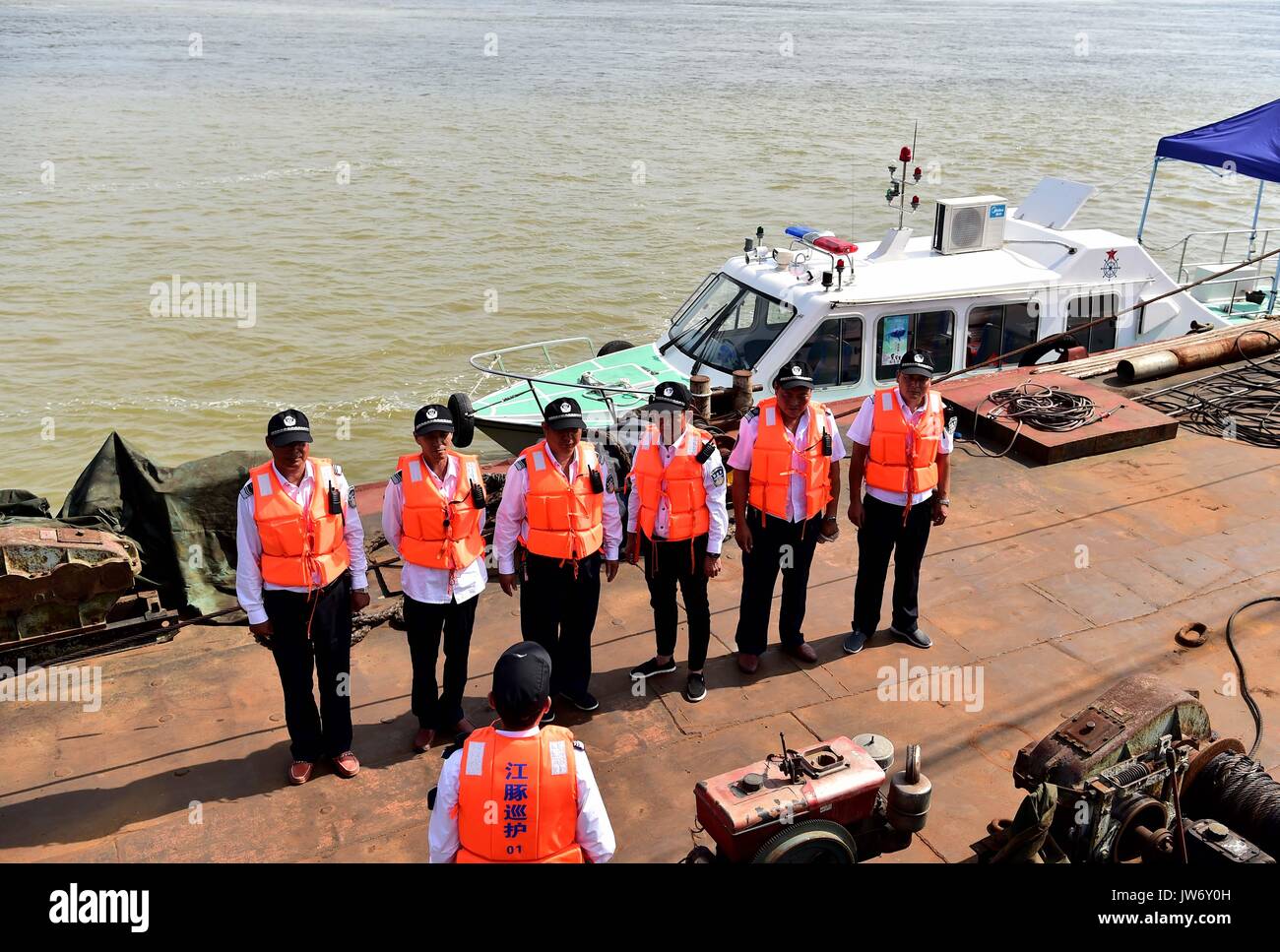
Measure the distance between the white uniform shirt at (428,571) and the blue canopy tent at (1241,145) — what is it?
10.5 metres

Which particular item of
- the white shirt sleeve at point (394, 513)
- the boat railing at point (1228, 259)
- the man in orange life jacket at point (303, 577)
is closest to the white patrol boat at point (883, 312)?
the boat railing at point (1228, 259)

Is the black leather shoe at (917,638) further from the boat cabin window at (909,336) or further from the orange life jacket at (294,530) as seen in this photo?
the boat cabin window at (909,336)

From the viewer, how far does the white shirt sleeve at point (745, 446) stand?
590 cm

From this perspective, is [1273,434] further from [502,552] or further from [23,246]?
[23,246]

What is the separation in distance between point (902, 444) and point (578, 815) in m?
3.33

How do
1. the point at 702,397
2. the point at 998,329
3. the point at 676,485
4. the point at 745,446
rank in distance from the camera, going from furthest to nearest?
1. the point at 998,329
2. the point at 702,397
3. the point at 745,446
4. the point at 676,485

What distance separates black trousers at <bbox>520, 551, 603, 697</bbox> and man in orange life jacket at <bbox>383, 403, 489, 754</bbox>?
29 centimetres

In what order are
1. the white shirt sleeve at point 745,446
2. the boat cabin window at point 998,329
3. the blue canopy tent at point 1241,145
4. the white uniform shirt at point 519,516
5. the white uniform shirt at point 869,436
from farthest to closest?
the blue canopy tent at point 1241,145, the boat cabin window at point 998,329, the white uniform shirt at point 869,436, the white shirt sleeve at point 745,446, the white uniform shirt at point 519,516

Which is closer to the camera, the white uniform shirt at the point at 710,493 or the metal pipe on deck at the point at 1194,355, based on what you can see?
the white uniform shirt at the point at 710,493

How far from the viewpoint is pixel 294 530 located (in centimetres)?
495

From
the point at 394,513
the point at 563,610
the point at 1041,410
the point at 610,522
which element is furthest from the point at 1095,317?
the point at 394,513

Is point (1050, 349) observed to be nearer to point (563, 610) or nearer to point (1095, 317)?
point (1095, 317)

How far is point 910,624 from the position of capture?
6328mm

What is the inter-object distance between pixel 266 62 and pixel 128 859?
4851 cm
